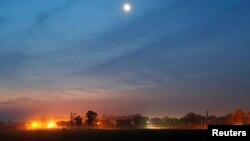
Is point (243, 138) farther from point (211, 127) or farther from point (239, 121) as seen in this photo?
point (239, 121)

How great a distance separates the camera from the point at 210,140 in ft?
67.6

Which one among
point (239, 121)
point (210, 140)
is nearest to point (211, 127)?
point (210, 140)

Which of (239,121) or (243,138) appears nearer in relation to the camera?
(243,138)

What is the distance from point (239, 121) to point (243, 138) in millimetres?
185835

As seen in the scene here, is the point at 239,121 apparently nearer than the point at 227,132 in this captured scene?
No

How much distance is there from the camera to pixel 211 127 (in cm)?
2069

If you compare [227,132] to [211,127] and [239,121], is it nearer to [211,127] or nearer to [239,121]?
[211,127]

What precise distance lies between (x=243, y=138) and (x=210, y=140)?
1.73 metres

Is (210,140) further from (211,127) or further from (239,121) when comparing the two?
(239,121)

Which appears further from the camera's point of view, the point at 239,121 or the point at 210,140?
the point at 239,121

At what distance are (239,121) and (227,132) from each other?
186 meters

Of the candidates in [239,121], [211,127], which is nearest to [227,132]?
[211,127]

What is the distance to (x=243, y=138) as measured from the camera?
20.4 m

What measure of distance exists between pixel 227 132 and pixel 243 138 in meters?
1.00
